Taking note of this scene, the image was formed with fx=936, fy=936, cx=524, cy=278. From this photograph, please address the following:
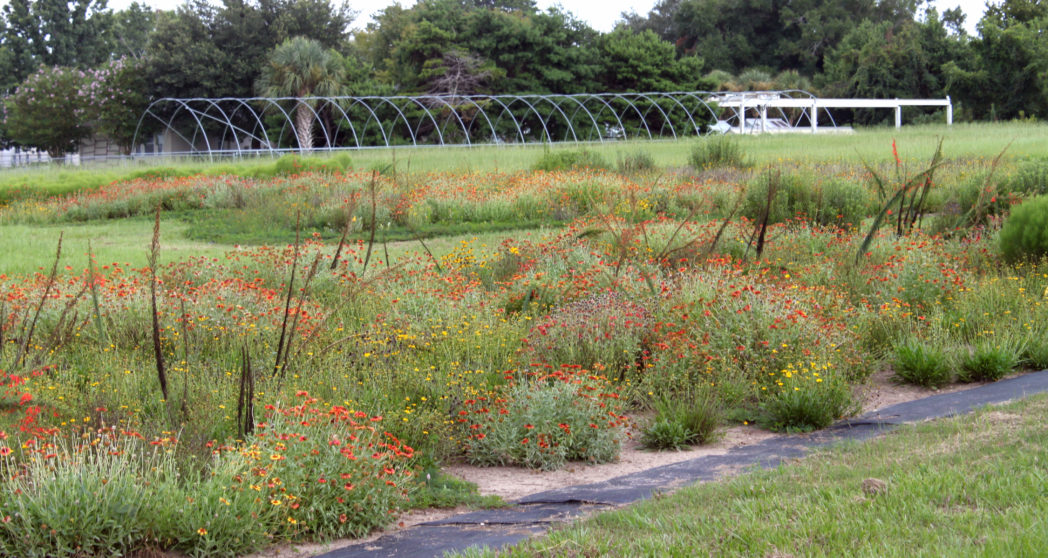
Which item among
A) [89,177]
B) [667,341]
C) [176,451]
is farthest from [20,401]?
[89,177]

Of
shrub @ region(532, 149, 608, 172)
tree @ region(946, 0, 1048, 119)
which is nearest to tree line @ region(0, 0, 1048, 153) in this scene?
tree @ region(946, 0, 1048, 119)

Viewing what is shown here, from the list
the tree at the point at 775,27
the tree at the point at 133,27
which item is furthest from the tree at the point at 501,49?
the tree at the point at 133,27

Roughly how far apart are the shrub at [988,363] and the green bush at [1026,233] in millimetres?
3230

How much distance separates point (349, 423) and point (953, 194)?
11.8m

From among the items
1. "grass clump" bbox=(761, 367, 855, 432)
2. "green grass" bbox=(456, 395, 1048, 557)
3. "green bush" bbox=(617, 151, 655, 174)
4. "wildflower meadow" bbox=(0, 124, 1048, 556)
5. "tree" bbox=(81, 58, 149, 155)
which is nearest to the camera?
"green grass" bbox=(456, 395, 1048, 557)

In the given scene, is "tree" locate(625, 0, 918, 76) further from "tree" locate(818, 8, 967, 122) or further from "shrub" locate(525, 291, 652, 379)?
"shrub" locate(525, 291, 652, 379)

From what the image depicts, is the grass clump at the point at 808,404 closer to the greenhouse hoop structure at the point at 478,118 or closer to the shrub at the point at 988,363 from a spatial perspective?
the shrub at the point at 988,363

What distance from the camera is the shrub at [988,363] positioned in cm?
759

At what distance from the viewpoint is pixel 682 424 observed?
20.9 feet

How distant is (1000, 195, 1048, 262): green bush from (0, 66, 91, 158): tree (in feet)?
138

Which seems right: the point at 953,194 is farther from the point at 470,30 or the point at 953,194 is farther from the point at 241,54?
the point at 241,54

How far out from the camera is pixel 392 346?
751 centimetres

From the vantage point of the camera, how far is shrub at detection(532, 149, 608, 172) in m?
23.0

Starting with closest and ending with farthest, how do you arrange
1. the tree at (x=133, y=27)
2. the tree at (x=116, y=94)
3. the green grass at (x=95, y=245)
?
the green grass at (x=95, y=245), the tree at (x=116, y=94), the tree at (x=133, y=27)
